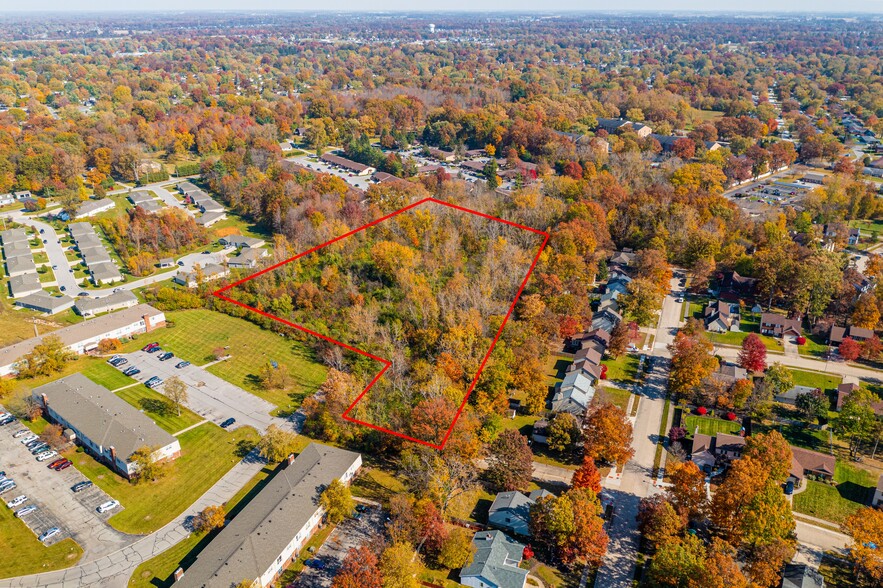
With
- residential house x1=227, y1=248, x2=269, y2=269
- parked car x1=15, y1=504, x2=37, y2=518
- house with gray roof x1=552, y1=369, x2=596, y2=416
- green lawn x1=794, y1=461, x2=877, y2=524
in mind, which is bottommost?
parked car x1=15, y1=504, x2=37, y2=518

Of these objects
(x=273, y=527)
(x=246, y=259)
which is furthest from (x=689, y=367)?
(x=246, y=259)

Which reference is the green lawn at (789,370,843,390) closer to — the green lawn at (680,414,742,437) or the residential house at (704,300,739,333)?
Result: the residential house at (704,300,739,333)

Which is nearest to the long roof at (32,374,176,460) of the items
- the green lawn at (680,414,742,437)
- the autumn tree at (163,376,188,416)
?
the autumn tree at (163,376,188,416)

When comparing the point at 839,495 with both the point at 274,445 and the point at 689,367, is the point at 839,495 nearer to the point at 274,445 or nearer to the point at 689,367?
the point at 689,367

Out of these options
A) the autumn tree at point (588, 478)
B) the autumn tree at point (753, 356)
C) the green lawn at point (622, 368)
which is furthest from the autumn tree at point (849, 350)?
the autumn tree at point (588, 478)

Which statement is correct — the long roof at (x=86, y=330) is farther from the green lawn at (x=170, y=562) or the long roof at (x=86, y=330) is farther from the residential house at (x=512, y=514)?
the residential house at (x=512, y=514)

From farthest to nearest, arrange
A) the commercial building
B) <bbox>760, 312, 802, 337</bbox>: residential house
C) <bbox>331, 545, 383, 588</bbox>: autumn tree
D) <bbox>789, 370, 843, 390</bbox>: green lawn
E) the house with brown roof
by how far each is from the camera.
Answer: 1. <bbox>760, 312, 802, 337</bbox>: residential house
2. the commercial building
3. <bbox>789, 370, 843, 390</bbox>: green lawn
4. the house with brown roof
5. <bbox>331, 545, 383, 588</bbox>: autumn tree

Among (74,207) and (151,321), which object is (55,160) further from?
(151,321)
